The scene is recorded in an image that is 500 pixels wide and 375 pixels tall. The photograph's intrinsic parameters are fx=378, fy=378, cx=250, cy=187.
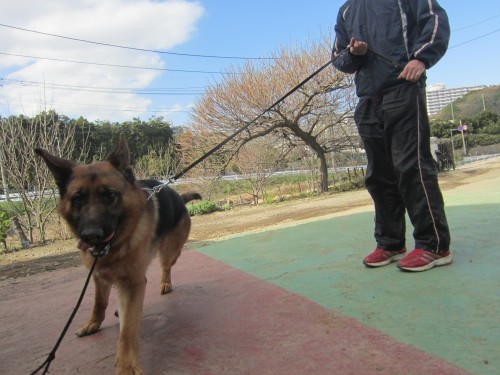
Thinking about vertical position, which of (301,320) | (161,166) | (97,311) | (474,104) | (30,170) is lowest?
(301,320)

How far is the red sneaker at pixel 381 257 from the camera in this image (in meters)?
3.34

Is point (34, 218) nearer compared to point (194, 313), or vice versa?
point (194, 313)

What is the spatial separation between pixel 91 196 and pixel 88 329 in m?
1.14

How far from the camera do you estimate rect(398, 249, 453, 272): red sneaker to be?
3.02 meters

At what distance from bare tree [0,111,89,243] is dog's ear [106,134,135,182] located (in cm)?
1061

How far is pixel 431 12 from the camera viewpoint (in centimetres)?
296

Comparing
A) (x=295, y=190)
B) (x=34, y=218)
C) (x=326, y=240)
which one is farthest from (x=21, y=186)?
(x=295, y=190)

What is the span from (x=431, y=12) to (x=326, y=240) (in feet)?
9.36

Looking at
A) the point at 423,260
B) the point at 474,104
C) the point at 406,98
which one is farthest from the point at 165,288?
the point at 474,104

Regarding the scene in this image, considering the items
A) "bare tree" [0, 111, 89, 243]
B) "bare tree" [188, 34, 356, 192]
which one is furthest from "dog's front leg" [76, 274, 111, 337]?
"bare tree" [188, 34, 356, 192]

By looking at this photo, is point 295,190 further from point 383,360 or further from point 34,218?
point 383,360

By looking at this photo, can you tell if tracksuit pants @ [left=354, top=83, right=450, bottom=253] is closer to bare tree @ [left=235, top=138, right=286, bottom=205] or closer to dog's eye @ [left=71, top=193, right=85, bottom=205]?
dog's eye @ [left=71, top=193, right=85, bottom=205]

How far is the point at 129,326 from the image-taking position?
225 cm

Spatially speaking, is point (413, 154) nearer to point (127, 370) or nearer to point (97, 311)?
point (127, 370)
